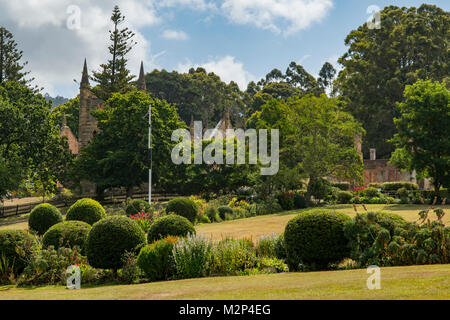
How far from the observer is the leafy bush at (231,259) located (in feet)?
37.6

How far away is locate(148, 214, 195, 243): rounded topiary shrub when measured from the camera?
46.1ft

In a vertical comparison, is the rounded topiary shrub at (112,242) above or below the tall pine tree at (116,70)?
below

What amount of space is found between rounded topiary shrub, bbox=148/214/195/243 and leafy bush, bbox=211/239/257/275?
7.08 ft

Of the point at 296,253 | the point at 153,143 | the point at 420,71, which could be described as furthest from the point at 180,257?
the point at 420,71

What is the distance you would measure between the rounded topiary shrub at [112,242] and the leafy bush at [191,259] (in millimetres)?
1845

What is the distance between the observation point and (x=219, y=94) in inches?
3831

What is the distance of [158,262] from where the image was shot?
1122cm

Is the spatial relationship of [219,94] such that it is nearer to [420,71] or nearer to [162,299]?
[420,71]

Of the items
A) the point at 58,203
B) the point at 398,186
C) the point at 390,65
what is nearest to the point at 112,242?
the point at 58,203

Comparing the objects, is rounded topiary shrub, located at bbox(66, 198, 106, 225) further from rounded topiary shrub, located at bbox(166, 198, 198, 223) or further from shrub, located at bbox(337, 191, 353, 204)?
shrub, located at bbox(337, 191, 353, 204)

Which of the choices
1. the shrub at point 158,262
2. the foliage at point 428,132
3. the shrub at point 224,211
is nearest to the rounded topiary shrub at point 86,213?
the shrub at point 224,211

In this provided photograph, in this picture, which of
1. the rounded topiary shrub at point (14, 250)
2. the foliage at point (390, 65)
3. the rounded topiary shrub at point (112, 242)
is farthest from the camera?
the foliage at point (390, 65)

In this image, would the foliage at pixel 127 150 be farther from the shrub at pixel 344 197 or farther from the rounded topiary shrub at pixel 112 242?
the rounded topiary shrub at pixel 112 242

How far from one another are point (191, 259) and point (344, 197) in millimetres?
27897
